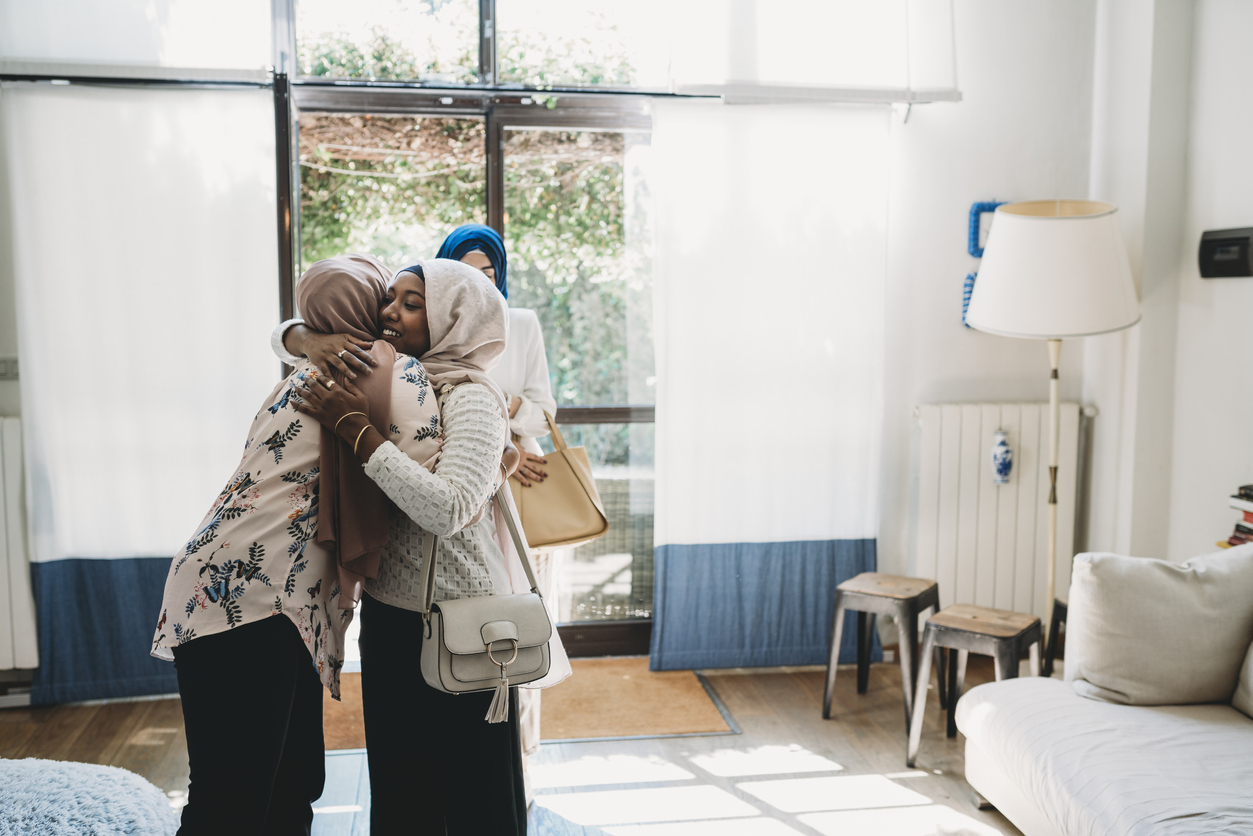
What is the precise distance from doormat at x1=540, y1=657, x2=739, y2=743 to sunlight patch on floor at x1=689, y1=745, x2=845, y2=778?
0.16 metres

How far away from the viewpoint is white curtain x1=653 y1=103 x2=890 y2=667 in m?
3.15

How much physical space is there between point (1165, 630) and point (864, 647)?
3.72ft

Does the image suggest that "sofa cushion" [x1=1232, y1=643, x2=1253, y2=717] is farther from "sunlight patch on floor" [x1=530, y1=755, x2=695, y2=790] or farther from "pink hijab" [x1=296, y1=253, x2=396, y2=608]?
"pink hijab" [x1=296, y1=253, x2=396, y2=608]

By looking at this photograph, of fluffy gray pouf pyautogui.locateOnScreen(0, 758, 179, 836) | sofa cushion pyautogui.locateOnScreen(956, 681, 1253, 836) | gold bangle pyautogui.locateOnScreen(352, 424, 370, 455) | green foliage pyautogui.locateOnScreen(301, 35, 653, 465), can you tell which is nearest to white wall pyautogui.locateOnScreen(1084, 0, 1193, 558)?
sofa cushion pyautogui.locateOnScreen(956, 681, 1253, 836)

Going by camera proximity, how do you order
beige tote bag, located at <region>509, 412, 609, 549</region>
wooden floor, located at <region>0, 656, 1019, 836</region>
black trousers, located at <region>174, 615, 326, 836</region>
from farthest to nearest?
wooden floor, located at <region>0, 656, 1019, 836</region> < beige tote bag, located at <region>509, 412, 609, 549</region> < black trousers, located at <region>174, 615, 326, 836</region>

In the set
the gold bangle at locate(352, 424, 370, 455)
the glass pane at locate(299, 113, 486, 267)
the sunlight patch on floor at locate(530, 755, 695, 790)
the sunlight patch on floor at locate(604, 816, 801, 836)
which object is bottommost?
the sunlight patch on floor at locate(530, 755, 695, 790)

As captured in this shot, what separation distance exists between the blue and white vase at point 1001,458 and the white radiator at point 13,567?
132 inches

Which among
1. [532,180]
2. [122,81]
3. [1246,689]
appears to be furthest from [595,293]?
[1246,689]

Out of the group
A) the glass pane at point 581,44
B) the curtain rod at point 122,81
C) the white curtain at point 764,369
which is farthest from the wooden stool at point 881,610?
the curtain rod at point 122,81

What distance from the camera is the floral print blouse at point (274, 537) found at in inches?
50.4

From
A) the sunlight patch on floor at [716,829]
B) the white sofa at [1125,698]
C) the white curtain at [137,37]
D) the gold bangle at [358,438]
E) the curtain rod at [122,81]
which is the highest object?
the white curtain at [137,37]

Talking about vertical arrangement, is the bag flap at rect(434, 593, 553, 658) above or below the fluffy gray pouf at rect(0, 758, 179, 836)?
above

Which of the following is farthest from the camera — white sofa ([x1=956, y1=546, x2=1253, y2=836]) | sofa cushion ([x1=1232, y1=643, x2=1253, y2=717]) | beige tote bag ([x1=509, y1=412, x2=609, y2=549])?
beige tote bag ([x1=509, y1=412, x2=609, y2=549])

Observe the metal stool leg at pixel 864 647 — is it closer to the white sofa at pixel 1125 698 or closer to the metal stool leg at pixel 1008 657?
the metal stool leg at pixel 1008 657
